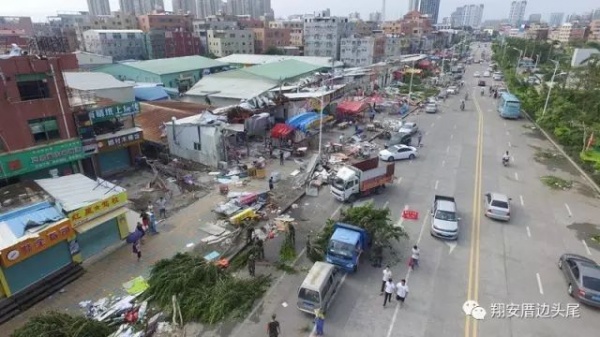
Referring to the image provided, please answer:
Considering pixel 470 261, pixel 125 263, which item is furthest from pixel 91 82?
pixel 470 261

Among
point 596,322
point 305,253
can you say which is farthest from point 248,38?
point 596,322

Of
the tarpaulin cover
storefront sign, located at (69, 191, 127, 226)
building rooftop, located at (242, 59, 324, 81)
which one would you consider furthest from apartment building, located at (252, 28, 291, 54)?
storefront sign, located at (69, 191, 127, 226)

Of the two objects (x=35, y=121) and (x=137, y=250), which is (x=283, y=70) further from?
(x=137, y=250)

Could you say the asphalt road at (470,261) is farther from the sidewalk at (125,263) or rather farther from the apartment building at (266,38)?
the apartment building at (266,38)

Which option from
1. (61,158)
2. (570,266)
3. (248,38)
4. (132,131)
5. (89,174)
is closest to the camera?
(570,266)

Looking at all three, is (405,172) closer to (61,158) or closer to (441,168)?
(441,168)

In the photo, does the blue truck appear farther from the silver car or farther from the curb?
the curb
